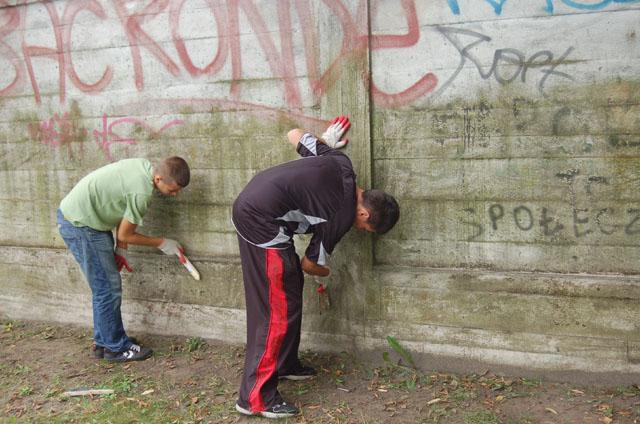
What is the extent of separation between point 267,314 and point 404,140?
4.56ft

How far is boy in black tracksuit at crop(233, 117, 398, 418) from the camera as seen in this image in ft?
11.0

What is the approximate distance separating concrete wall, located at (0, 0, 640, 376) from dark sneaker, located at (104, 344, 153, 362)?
1.08 feet

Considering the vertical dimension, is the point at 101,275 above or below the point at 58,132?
below

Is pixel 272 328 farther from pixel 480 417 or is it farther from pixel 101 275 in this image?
pixel 101 275

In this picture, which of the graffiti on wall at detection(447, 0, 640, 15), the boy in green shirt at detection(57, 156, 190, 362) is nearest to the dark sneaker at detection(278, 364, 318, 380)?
the boy in green shirt at detection(57, 156, 190, 362)

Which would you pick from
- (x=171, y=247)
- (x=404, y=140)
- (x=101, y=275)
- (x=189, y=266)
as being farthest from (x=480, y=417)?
(x=101, y=275)

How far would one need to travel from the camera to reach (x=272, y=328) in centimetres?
339

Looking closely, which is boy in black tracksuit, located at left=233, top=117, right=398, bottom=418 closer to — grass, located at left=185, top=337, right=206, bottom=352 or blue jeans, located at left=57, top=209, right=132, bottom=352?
grass, located at left=185, top=337, right=206, bottom=352

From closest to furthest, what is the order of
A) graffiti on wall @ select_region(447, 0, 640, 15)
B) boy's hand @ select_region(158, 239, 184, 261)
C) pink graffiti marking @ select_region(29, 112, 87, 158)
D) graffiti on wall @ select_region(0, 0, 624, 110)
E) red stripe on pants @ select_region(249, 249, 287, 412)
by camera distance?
graffiti on wall @ select_region(447, 0, 640, 15)
red stripe on pants @ select_region(249, 249, 287, 412)
graffiti on wall @ select_region(0, 0, 624, 110)
boy's hand @ select_region(158, 239, 184, 261)
pink graffiti marking @ select_region(29, 112, 87, 158)

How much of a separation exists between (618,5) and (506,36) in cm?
59

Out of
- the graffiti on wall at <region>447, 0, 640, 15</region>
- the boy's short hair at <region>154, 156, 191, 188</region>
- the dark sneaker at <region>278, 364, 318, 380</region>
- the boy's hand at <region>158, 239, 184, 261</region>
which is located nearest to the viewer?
the graffiti on wall at <region>447, 0, 640, 15</region>

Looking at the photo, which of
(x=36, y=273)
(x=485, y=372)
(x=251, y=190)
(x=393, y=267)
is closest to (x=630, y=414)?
(x=485, y=372)

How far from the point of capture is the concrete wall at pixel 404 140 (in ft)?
11.1

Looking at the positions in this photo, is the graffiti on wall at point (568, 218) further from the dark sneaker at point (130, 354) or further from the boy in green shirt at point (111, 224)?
the dark sneaker at point (130, 354)
